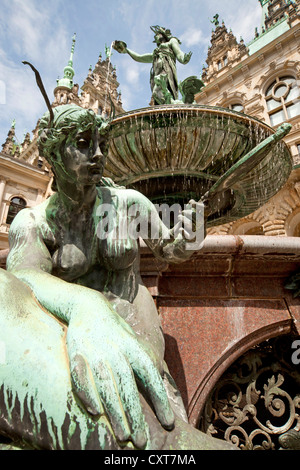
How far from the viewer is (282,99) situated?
1853cm

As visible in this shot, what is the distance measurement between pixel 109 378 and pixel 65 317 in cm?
27

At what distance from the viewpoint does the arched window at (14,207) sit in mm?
23250

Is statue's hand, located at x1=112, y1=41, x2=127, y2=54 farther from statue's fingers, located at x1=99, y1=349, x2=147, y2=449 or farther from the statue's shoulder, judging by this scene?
statue's fingers, located at x1=99, y1=349, x2=147, y2=449

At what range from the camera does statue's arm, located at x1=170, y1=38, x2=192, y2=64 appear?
5636 millimetres

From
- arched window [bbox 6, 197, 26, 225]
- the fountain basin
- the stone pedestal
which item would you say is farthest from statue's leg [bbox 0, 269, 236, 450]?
arched window [bbox 6, 197, 26, 225]

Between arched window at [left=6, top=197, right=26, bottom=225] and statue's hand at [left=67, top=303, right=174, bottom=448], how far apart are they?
78.6 ft

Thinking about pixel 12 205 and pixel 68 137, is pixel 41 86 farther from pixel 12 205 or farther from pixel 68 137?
pixel 12 205

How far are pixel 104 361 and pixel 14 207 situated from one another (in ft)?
82.7

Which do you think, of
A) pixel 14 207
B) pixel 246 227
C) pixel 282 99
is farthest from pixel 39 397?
pixel 14 207

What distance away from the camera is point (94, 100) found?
35656 millimetres

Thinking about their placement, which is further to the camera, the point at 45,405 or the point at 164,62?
the point at 164,62

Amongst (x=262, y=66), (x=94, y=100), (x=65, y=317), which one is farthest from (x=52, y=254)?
(x=94, y=100)

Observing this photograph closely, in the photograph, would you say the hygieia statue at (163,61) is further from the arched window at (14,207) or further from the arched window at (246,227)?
the arched window at (14,207)

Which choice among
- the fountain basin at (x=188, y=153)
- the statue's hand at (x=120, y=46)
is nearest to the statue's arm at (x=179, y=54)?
the statue's hand at (x=120, y=46)
